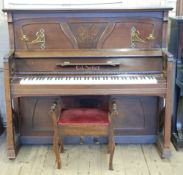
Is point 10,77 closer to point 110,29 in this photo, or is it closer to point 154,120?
point 110,29

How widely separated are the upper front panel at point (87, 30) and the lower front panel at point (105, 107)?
49 centimetres

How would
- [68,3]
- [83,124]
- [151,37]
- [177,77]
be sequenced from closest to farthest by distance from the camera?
[83,124]
[151,37]
[177,77]
[68,3]

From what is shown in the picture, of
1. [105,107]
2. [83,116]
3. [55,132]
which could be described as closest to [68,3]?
[105,107]

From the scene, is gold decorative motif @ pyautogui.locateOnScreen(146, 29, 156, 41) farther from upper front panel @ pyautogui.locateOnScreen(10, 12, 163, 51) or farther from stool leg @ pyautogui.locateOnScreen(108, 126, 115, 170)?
stool leg @ pyautogui.locateOnScreen(108, 126, 115, 170)

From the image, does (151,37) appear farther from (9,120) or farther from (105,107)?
(9,120)

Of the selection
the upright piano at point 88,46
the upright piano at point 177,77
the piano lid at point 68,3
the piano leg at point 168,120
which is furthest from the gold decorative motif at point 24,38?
the upright piano at point 177,77

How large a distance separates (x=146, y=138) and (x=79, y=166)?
76 cm

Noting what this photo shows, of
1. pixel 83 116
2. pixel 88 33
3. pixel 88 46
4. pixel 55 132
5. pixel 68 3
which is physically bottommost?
pixel 55 132

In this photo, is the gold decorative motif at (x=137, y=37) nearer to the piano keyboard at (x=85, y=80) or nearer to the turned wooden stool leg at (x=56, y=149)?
the piano keyboard at (x=85, y=80)

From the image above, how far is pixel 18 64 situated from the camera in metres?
2.89

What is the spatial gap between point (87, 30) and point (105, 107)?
0.71 meters

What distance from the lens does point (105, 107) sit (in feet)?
9.93

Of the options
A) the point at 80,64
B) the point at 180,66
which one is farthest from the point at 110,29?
the point at 180,66

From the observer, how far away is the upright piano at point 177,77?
115 inches
